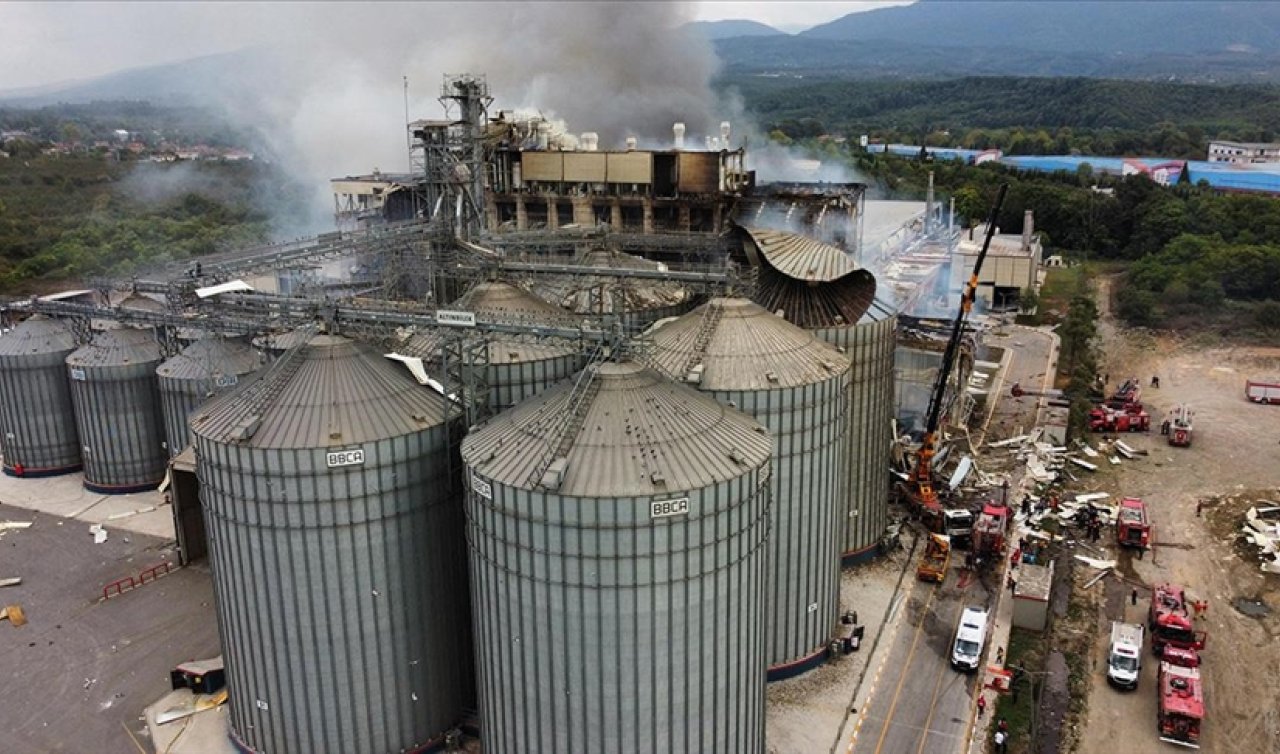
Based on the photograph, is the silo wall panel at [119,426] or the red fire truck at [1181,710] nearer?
the red fire truck at [1181,710]

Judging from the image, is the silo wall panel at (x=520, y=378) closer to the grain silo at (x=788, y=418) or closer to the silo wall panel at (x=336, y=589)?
the grain silo at (x=788, y=418)

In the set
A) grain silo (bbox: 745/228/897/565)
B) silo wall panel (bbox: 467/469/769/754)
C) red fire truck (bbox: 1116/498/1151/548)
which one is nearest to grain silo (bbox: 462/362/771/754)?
silo wall panel (bbox: 467/469/769/754)

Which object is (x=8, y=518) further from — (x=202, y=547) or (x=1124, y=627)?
(x=1124, y=627)

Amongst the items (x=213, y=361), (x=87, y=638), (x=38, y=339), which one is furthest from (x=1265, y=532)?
(x=38, y=339)

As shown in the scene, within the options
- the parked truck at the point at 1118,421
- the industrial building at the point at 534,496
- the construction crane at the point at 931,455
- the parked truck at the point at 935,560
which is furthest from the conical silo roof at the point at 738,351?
the parked truck at the point at 1118,421

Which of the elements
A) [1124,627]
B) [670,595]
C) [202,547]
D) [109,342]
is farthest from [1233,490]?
[109,342]

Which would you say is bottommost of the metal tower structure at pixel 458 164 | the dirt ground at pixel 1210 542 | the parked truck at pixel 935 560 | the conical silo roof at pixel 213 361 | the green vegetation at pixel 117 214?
the dirt ground at pixel 1210 542
